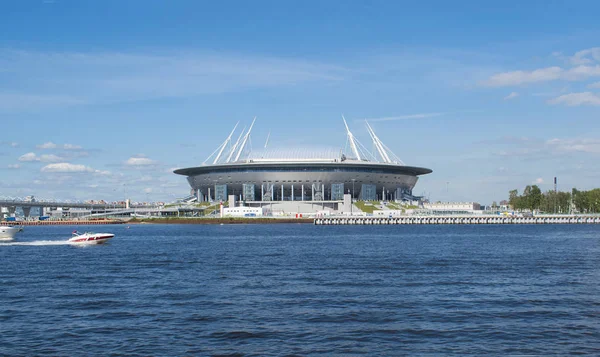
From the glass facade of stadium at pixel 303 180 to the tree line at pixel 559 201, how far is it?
96.2ft

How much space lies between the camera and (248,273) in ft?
106

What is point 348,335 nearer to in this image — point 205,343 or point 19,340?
point 205,343

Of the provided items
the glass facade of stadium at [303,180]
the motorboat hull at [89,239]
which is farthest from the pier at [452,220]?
the motorboat hull at [89,239]

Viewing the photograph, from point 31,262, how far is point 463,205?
106 metres

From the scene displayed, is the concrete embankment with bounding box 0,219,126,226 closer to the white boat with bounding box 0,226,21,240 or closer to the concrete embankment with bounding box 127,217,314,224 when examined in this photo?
the concrete embankment with bounding box 127,217,314,224

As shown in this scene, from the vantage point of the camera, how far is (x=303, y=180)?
12888cm

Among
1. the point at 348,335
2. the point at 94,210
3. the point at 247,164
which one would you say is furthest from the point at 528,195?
the point at 348,335

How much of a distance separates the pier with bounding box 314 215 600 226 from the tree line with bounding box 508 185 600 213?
22.5 metres

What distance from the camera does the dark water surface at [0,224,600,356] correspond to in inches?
664

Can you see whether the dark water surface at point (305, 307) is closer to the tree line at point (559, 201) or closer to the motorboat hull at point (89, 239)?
the motorboat hull at point (89, 239)

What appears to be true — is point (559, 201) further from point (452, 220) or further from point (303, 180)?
point (303, 180)

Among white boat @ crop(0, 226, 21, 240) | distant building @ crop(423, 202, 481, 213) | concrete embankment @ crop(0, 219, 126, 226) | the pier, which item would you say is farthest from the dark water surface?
concrete embankment @ crop(0, 219, 126, 226)

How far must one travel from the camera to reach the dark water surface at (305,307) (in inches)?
664

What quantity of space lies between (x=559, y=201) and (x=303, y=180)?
196 feet
